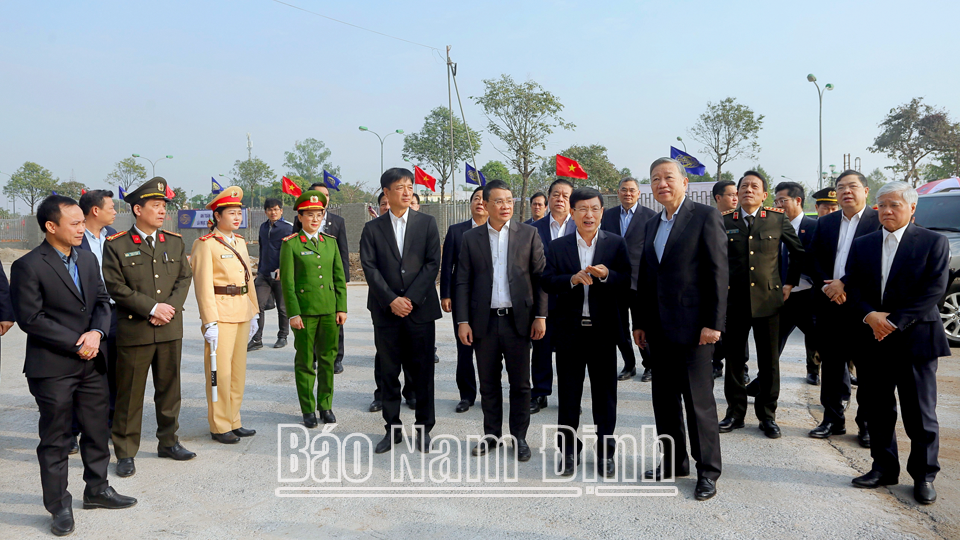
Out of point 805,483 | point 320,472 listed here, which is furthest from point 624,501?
point 320,472

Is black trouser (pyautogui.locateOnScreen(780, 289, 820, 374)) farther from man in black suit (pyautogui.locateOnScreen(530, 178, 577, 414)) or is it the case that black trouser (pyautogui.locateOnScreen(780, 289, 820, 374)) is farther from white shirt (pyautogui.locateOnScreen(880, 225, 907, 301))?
man in black suit (pyautogui.locateOnScreen(530, 178, 577, 414))

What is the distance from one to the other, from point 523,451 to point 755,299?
2157 millimetres

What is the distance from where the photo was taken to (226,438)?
15.6 feet

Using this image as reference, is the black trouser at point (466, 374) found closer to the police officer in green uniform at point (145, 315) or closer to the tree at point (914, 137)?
the police officer in green uniform at point (145, 315)

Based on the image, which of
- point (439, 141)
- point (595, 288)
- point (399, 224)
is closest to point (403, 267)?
point (399, 224)

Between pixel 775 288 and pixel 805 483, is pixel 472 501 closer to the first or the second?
pixel 805 483

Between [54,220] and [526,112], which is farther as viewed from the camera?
[526,112]

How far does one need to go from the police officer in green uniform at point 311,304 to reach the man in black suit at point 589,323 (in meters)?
2.03

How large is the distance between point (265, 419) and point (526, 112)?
839 inches

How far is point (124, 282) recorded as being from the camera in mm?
4250

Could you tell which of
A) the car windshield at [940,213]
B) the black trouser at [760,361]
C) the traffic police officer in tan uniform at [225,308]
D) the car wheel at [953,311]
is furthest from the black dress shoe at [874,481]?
the car windshield at [940,213]

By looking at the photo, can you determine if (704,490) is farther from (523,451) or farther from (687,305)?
(523,451)

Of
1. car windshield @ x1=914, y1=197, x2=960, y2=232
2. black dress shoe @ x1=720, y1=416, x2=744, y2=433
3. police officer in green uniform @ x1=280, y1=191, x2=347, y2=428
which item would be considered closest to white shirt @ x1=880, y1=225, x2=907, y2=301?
black dress shoe @ x1=720, y1=416, x2=744, y2=433

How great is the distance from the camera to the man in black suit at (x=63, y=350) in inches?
134
